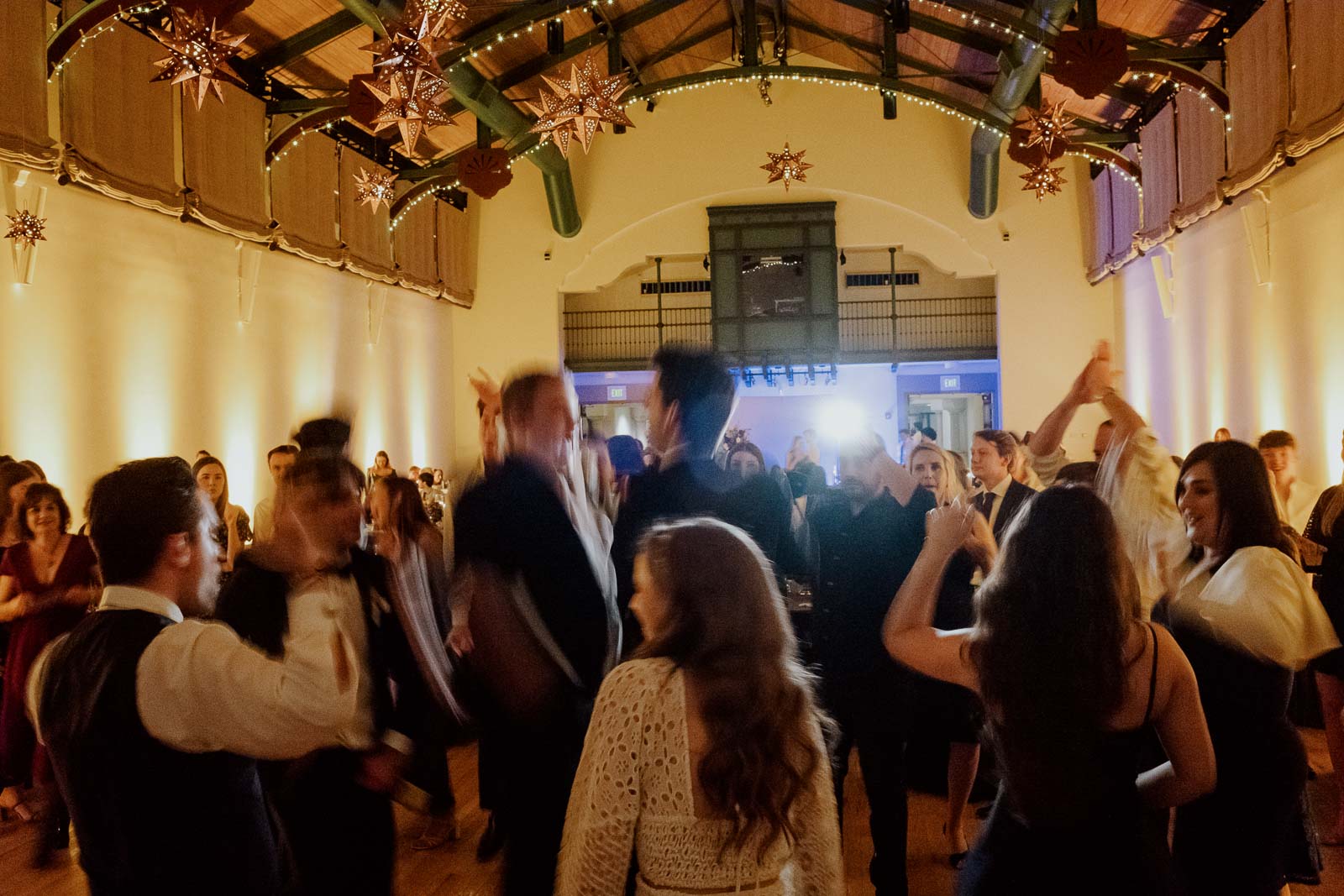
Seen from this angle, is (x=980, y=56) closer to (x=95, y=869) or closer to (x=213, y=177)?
(x=213, y=177)

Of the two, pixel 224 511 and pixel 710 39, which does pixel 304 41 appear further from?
pixel 710 39

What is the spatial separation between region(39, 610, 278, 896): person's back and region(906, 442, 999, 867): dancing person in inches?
103

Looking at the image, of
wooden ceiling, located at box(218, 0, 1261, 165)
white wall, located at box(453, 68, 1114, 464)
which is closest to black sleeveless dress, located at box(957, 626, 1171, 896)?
wooden ceiling, located at box(218, 0, 1261, 165)

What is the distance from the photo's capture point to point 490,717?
2334mm

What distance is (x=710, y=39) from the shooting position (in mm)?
13211

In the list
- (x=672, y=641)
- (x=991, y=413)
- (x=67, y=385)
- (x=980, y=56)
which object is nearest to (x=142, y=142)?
(x=67, y=385)

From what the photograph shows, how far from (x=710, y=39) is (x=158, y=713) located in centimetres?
1315

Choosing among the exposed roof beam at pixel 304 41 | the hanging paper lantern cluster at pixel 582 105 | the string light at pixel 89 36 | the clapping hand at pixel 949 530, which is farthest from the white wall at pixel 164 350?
the clapping hand at pixel 949 530

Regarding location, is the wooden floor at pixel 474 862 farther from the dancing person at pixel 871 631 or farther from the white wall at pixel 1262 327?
the white wall at pixel 1262 327

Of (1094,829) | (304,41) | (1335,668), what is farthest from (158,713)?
(304,41)

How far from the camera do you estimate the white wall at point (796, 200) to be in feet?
43.1

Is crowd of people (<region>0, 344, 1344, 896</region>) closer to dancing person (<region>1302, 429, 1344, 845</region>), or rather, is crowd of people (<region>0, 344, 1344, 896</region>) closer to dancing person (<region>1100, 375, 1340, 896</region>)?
dancing person (<region>1100, 375, 1340, 896</region>)

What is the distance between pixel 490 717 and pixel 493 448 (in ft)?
3.22

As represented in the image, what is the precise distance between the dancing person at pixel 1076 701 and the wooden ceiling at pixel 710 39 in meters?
6.70
